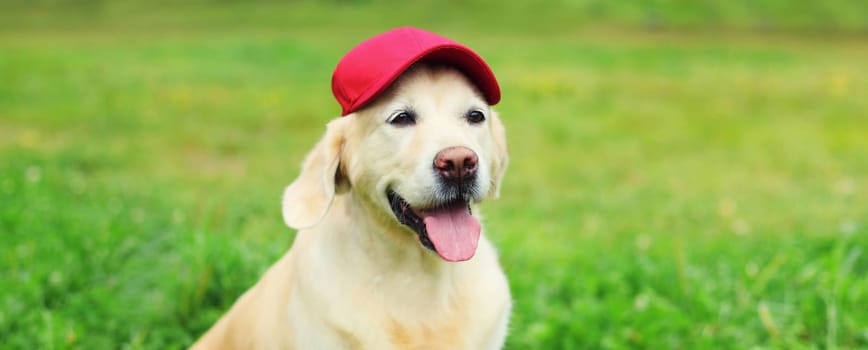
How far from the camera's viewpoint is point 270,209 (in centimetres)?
651

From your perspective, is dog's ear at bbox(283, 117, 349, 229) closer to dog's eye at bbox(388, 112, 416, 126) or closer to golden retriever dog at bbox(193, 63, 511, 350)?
golden retriever dog at bbox(193, 63, 511, 350)

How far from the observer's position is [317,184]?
2699 millimetres

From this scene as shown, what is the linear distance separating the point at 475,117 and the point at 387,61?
1.25ft

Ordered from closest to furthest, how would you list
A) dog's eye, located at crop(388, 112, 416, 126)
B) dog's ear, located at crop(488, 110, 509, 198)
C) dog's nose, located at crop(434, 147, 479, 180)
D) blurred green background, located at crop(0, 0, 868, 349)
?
1. dog's nose, located at crop(434, 147, 479, 180)
2. dog's eye, located at crop(388, 112, 416, 126)
3. dog's ear, located at crop(488, 110, 509, 198)
4. blurred green background, located at crop(0, 0, 868, 349)

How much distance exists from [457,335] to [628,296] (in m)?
2.02

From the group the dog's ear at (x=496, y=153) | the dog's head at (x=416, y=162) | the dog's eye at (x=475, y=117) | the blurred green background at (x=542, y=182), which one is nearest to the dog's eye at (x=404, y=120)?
the dog's head at (x=416, y=162)

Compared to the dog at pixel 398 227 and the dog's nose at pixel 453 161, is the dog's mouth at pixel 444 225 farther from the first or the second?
the dog's nose at pixel 453 161

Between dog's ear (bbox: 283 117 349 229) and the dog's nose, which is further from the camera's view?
dog's ear (bbox: 283 117 349 229)

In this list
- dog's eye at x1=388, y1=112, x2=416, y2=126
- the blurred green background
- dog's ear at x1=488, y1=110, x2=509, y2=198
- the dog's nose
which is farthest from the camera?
the blurred green background

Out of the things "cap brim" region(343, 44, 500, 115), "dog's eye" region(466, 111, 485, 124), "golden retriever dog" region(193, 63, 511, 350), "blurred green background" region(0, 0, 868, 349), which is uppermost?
"cap brim" region(343, 44, 500, 115)

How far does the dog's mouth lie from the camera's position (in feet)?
8.26

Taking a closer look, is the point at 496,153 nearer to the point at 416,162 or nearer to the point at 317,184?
the point at 416,162

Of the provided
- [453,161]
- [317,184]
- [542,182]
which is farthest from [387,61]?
[542,182]

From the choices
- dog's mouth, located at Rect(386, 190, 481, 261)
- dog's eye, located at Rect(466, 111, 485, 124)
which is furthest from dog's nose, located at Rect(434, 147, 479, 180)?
dog's eye, located at Rect(466, 111, 485, 124)
